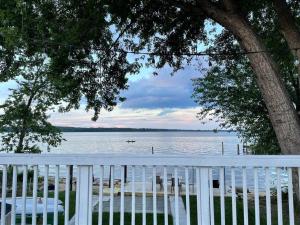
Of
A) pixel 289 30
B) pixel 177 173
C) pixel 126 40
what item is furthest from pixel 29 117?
pixel 177 173

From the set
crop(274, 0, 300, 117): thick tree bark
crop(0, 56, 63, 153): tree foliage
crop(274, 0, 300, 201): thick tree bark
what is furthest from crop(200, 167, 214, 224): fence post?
crop(0, 56, 63, 153): tree foliage

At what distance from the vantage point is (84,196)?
148 inches

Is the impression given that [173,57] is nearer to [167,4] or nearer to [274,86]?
[167,4]

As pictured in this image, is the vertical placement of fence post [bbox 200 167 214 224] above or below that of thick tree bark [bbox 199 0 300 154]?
below

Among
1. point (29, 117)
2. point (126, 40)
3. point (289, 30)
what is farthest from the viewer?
point (29, 117)

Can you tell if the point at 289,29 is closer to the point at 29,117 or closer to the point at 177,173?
the point at 177,173

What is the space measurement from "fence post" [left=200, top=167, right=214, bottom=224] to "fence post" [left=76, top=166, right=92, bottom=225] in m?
1.00

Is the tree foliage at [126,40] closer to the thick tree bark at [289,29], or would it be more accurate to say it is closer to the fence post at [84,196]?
the thick tree bark at [289,29]

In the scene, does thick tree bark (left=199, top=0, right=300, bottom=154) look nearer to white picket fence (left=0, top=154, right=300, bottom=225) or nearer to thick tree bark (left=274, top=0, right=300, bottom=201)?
thick tree bark (left=274, top=0, right=300, bottom=201)

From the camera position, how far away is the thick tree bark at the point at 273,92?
241 inches

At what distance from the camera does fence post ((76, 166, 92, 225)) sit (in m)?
3.74

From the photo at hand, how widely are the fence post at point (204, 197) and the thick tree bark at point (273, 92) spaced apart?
286 centimetres

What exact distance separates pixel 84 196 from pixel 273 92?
146 inches

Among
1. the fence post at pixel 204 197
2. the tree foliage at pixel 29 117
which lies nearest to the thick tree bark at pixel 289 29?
the fence post at pixel 204 197
